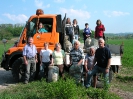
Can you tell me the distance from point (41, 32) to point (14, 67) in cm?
169

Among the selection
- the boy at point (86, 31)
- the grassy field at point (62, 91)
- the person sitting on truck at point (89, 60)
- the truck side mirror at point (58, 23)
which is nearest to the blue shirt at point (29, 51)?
the grassy field at point (62, 91)

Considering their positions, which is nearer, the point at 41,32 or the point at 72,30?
the point at 41,32

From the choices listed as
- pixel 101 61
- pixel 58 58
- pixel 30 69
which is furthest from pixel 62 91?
pixel 30 69

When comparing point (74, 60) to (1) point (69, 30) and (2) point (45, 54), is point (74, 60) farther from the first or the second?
(1) point (69, 30)

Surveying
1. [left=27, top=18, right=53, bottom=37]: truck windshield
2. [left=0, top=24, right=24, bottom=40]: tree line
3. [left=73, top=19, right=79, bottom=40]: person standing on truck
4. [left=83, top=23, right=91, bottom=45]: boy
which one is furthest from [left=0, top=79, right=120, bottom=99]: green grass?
[left=0, top=24, right=24, bottom=40]: tree line

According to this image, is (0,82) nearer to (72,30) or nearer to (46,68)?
(46,68)

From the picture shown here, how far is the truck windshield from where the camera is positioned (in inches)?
348

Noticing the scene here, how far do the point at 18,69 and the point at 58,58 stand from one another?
→ 5.84 ft

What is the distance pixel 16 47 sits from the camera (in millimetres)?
9031

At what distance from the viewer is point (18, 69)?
8.77 metres

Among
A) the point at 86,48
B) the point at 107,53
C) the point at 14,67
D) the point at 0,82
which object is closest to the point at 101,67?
the point at 107,53

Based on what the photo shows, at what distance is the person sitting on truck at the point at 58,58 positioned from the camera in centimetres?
801

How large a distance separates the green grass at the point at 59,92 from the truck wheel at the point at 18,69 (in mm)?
1008

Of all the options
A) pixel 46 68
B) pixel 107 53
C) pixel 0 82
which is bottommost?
pixel 0 82
